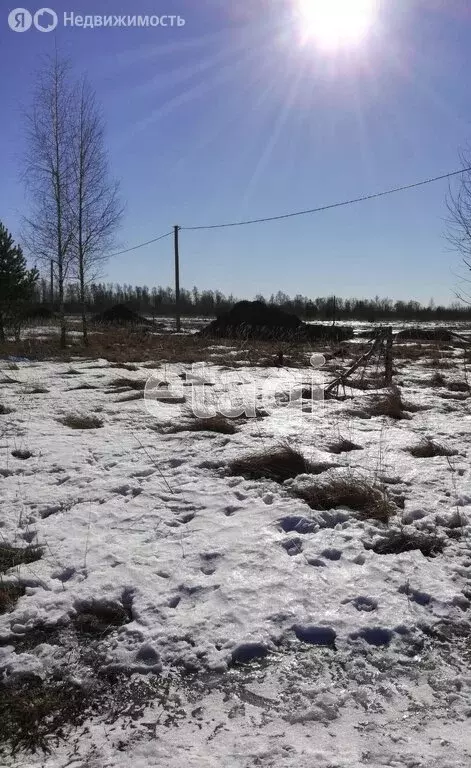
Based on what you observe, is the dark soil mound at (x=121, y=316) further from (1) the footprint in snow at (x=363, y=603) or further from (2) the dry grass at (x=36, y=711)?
(2) the dry grass at (x=36, y=711)

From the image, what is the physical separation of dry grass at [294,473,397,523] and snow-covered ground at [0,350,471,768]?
3.8 inches

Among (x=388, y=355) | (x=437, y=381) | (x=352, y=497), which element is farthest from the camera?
(x=437, y=381)

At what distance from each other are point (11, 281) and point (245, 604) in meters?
15.9

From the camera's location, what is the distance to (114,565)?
2.70 meters

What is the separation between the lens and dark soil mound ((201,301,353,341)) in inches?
806

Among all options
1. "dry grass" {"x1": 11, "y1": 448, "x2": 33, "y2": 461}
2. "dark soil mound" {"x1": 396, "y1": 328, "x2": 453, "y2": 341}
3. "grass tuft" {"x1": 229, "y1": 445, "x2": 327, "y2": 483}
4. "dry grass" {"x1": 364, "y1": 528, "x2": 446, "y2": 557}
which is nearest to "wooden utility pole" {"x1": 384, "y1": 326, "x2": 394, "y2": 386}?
"grass tuft" {"x1": 229, "y1": 445, "x2": 327, "y2": 483}

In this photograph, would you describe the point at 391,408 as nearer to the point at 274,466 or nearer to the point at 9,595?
the point at 274,466

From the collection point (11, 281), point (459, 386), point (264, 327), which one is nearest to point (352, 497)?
point (459, 386)

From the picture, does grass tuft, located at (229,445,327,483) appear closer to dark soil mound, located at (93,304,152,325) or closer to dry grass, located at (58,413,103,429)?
dry grass, located at (58,413,103,429)

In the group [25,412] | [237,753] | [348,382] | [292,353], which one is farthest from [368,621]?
[292,353]

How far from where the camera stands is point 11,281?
15.5 meters

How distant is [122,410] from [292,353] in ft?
27.8

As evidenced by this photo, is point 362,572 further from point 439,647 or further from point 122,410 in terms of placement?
point 122,410

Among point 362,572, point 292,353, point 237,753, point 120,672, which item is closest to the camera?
point 237,753
